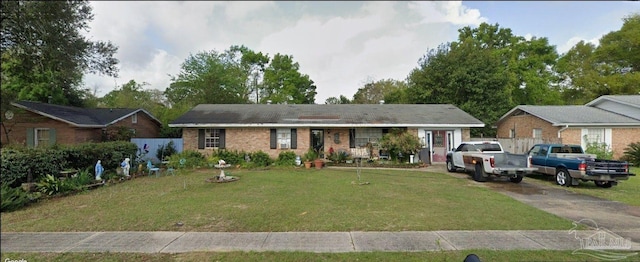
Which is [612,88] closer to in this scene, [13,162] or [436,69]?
[436,69]

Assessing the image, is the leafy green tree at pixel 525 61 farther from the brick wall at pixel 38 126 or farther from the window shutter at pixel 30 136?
the window shutter at pixel 30 136

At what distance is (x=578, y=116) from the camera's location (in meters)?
19.3

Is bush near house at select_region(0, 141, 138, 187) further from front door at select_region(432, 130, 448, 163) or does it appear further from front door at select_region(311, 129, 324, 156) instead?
front door at select_region(432, 130, 448, 163)

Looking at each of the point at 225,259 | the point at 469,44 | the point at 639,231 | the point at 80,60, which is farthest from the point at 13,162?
the point at 469,44

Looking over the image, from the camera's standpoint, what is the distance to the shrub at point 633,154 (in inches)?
671

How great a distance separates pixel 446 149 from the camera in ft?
61.4

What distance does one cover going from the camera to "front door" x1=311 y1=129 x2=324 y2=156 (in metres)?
19.0

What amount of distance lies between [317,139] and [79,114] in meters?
15.0

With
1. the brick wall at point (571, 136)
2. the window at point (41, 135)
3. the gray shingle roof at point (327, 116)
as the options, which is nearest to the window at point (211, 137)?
the gray shingle roof at point (327, 116)

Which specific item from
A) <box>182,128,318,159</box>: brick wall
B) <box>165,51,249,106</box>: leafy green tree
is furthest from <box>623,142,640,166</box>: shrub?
<box>165,51,249,106</box>: leafy green tree

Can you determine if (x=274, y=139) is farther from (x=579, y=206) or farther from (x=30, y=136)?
(x=579, y=206)

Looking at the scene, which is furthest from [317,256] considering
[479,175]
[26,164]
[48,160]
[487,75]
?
[487,75]

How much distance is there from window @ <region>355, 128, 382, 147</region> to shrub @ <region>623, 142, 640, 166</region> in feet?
47.1

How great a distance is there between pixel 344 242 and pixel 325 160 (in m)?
12.9
